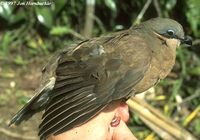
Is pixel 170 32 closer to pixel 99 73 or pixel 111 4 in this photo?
pixel 99 73

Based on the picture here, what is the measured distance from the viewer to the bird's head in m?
3.76

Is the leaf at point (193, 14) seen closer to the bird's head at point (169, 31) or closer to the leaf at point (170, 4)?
the leaf at point (170, 4)

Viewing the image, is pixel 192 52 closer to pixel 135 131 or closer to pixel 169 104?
pixel 169 104

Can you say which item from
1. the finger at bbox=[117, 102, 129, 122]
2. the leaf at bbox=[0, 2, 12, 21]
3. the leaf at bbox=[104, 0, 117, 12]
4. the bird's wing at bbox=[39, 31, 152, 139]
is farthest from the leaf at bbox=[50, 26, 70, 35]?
the finger at bbox=[117, 102, 129, 122]

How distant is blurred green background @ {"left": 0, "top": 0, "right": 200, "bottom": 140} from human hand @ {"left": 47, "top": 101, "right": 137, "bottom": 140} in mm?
1751

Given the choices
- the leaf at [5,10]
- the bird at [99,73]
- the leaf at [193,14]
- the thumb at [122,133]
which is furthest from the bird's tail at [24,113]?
the leaf at [5,10]

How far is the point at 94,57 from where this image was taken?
3.59 meters

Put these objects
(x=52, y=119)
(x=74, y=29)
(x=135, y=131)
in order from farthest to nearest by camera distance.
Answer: (x=74, y=29)
(x=135, y=131)
(x=52, y=119)

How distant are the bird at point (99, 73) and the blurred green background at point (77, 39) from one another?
171cm

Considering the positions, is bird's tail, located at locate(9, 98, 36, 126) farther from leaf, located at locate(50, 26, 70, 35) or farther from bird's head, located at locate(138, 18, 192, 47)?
leaf, located at locate(50, 26, 70, 35)

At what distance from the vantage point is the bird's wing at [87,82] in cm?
335

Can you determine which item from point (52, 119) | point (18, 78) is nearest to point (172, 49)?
point (52, 119)

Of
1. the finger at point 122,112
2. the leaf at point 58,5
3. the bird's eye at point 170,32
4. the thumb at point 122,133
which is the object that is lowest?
the leaf at point 58,5

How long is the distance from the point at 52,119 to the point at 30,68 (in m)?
2.94
